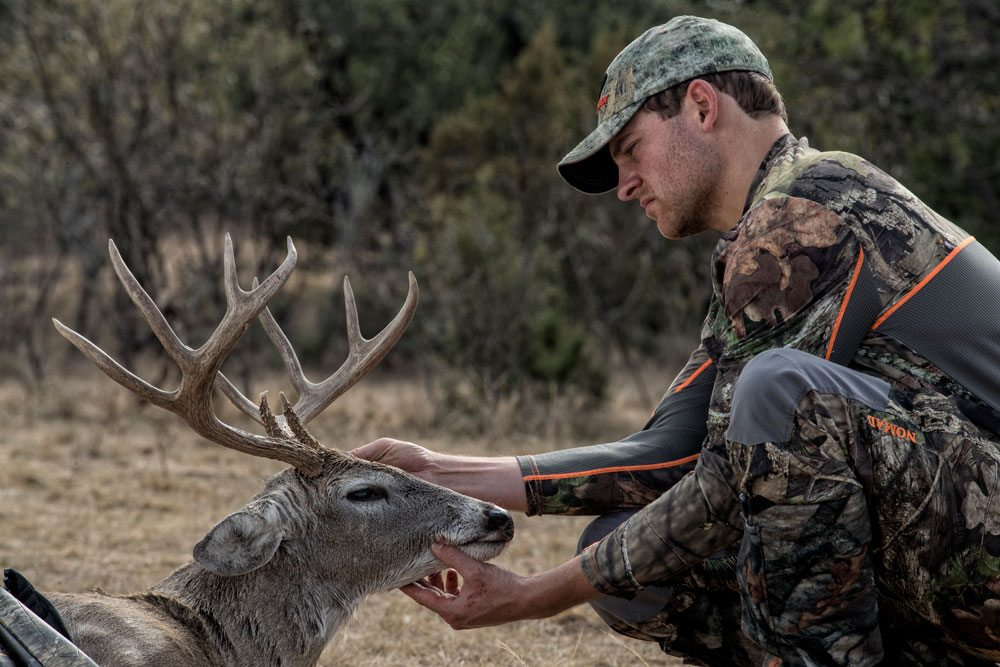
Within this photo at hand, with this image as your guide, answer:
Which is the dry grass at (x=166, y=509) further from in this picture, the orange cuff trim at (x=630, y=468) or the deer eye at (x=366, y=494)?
the deer eye at (x=366, y=494)

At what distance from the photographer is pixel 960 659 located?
9.63ft

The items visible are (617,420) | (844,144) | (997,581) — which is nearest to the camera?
(997,581)

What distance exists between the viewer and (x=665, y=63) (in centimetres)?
334

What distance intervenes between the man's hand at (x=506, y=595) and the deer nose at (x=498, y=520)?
0.14 m

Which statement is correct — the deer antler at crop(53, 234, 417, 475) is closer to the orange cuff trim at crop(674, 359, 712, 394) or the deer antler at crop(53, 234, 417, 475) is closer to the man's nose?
the man's nose

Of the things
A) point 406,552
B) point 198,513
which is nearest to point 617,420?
point 198,513

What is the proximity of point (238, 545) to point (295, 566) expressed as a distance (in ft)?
0.95

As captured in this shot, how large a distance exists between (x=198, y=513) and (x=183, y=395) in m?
3.59

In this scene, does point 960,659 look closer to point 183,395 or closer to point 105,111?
point 183,395

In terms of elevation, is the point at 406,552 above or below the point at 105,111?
below

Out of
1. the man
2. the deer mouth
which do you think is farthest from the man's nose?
the deer mouth

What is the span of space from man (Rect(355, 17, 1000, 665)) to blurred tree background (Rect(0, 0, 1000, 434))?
7.05m

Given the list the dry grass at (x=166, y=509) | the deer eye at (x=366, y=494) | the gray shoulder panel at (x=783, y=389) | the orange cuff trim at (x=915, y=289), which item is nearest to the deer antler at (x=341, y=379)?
the deer eye at (x=366, y=494)

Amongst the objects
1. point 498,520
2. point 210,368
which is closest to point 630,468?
point 498,520
